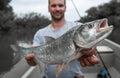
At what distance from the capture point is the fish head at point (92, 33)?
4.23 meters

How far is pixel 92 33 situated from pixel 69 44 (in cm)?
34

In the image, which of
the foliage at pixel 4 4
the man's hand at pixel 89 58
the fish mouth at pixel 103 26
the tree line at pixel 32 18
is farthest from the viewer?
the foliage at pixel 4 4

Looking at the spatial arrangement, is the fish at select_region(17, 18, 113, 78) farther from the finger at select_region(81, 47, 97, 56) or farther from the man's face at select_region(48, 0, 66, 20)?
the man's face at select_region(48, 0, 66, 20)

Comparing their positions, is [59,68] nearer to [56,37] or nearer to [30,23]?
[56,37]

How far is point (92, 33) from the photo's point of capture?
14.2 ft

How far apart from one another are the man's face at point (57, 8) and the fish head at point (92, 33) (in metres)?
0.67

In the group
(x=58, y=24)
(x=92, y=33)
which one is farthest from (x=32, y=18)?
(x=92, y=33)

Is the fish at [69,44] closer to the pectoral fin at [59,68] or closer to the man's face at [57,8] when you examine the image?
the pectoral fin at [59,68]

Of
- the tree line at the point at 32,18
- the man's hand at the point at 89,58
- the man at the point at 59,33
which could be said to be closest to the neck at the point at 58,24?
the man at the point at 59,33

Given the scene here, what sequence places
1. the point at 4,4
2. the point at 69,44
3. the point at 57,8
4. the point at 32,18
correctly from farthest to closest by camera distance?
the point at 32,18, the point at 4,4, the point at 57,8, the point at 69,44

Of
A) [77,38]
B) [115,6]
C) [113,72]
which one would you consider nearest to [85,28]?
[77,38]

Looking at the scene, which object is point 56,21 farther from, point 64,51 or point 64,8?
point 64,51

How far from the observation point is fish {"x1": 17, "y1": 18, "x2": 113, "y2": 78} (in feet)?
14.1

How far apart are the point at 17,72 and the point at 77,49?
4591 millimetres
